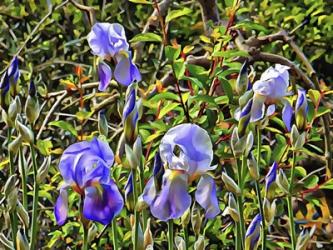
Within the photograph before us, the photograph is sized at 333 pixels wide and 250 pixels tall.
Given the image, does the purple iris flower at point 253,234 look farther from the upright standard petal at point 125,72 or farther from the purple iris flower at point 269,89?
the upright standard petal at point 125,72

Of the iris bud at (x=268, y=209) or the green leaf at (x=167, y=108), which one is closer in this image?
the iris bud at (x=268, y=209)

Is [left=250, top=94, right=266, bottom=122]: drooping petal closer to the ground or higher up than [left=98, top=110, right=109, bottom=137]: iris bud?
higher up

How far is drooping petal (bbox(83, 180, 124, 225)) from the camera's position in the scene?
0.96 metres

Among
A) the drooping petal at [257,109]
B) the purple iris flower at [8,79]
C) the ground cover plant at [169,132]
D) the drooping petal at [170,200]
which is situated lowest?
the ground cover plant at [169,132]

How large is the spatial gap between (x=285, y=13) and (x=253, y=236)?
161cm

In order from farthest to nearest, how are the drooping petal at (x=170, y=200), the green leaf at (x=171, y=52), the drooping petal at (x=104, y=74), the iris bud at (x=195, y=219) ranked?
the green leaf at (x=171, y=52)
the drooping petal at (x=104, y=74)
the iris bud at (x=195, y=219)
the drooping petal at (x=170, y=200)

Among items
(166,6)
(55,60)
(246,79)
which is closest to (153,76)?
(166,6)

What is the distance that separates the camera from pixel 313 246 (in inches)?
82.7

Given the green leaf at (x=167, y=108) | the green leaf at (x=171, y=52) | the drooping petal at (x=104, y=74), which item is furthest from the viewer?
the green leaf at (x=167, y=108)

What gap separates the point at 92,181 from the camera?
984 millimetres

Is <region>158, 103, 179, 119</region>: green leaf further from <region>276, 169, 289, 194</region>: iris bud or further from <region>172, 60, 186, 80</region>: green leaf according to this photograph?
<region>276, 169, 289, 194</region>: iris bud

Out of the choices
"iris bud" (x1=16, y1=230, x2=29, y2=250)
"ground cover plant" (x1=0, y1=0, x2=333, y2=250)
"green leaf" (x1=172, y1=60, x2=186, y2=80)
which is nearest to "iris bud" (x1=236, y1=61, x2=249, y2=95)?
"ground cover plant" (x1=0, y1=0, x2=333, y2=250)

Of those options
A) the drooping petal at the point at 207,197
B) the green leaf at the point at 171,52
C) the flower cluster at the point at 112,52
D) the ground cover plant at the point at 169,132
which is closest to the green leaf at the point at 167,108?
the ground cover plant at the point at 169,132

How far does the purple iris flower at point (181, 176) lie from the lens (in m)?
0.94
